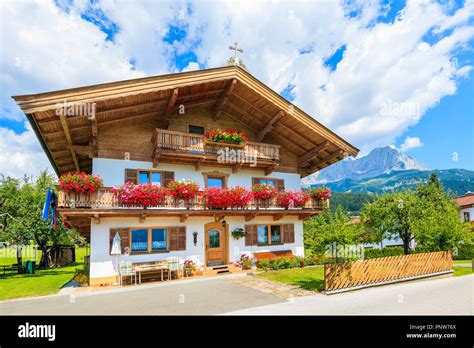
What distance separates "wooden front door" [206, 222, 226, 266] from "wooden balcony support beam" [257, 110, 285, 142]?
6.35 m

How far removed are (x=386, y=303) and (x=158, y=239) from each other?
1095cm

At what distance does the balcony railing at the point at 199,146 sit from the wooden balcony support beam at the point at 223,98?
2.38m

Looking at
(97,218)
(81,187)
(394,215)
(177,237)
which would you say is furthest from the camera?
(394,215)

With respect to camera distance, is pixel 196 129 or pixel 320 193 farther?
pixel 320 193

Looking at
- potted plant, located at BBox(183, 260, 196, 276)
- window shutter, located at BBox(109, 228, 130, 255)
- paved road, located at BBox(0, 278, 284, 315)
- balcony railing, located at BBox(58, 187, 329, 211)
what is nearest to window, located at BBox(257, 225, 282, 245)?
balcony railing, located at BBox(58, 187, 329, 211)

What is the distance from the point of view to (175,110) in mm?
17188

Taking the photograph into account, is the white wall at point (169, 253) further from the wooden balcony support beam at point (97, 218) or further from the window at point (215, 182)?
the window at point (215, 182)

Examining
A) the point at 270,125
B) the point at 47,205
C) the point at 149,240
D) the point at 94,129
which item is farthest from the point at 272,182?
the point at 47,205

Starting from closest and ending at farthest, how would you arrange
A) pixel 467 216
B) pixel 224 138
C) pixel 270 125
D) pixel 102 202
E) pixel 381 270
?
pixel 381 270 → pixel 102 202 → pixel 224 138 → pixel 270 125 → pixel 467 216

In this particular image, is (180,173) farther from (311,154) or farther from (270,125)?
(311,154)

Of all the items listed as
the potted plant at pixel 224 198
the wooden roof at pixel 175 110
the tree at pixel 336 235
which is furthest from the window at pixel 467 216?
the potted plant at pixel 224 198

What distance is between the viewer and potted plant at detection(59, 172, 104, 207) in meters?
12.8

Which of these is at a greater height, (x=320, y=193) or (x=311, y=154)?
(x=311, y=154)

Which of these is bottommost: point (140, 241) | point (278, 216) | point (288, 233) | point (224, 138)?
point (288, 233)
